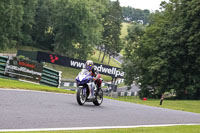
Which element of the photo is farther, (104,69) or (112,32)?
(112,32)

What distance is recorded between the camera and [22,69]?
94.1ft

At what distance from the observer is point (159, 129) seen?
9586 millimetres

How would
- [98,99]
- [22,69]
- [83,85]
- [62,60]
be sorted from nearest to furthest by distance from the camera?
[83,85] → [98,99] → [22,69] → [62,60]

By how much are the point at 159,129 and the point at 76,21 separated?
243ft

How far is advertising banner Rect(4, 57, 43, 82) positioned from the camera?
2824 centimetres

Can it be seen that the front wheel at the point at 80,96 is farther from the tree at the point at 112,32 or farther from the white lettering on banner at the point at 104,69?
the tree at the point at 112,32

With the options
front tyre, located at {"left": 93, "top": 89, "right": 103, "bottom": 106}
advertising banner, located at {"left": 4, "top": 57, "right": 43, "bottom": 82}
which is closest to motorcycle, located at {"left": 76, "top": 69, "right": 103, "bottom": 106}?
front tyre, located at {"left": 93, "top": 89, "right": 103, "bottom": 106}

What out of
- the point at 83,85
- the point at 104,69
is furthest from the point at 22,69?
the point at 104,69

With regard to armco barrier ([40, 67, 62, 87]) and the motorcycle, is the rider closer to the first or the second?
the motorcycle

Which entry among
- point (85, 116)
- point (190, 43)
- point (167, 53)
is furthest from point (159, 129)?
point (167, 53)

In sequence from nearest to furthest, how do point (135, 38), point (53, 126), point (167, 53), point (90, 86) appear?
point (53, 126) < point (90, 86) < point (167, 53) < point (135, 38)

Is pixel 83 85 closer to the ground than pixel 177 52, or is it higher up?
closer to the ground

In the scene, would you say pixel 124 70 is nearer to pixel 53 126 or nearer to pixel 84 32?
pixel 84 32

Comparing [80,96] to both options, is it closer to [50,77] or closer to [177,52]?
[50,77]
